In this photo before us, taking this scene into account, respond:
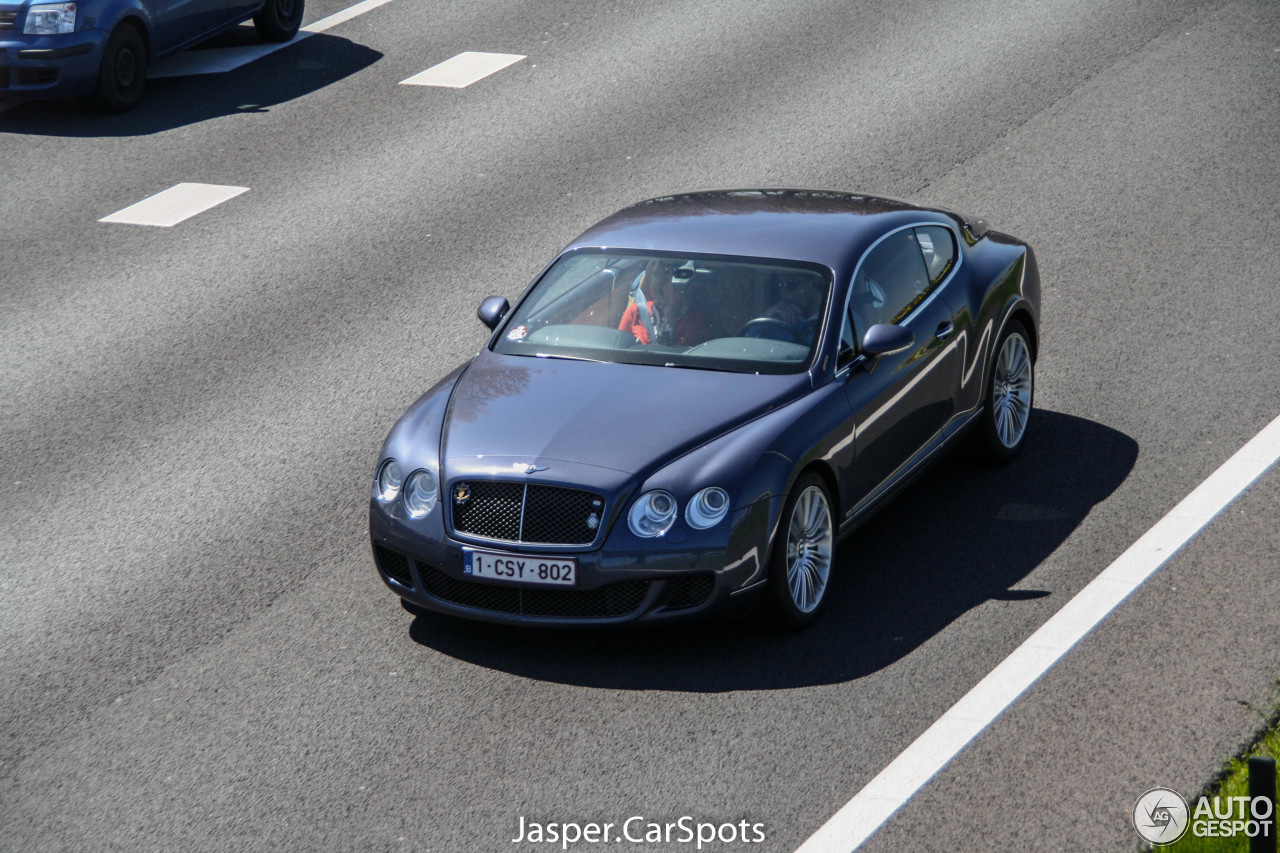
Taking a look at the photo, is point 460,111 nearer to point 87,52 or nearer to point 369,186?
point 369,186

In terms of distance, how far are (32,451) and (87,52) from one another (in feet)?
22.8

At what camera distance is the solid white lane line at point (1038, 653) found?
557 cm

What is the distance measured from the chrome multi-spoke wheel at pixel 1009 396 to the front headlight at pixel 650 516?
2.60 metres

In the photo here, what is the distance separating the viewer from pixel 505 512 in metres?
6.64

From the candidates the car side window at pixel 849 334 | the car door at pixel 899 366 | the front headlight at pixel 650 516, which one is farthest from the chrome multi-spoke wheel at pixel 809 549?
the car side window at pixel 849 334

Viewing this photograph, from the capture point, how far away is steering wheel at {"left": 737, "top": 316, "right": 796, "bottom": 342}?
7.45 metres

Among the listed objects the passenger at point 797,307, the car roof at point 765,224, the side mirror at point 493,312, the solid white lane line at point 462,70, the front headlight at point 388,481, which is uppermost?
the car roof at point 765,224

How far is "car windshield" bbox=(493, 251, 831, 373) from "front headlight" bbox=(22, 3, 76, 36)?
335 inches

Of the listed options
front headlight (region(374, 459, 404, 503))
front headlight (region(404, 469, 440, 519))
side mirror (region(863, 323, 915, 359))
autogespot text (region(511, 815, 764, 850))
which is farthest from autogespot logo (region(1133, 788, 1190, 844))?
front headlight (region(374, 459, 404, 503))

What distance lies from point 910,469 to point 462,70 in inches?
385

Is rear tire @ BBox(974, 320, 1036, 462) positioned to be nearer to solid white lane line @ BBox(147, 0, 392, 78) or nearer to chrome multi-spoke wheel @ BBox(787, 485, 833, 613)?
chrome multi-spoke wheel @ BBox(787, 485, 833, 613)

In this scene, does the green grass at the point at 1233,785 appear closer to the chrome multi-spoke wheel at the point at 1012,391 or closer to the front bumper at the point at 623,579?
the front bumper at the point at 623,579

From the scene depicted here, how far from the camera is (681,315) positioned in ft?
25.0

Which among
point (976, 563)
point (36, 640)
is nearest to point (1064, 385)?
point (976, 563)
